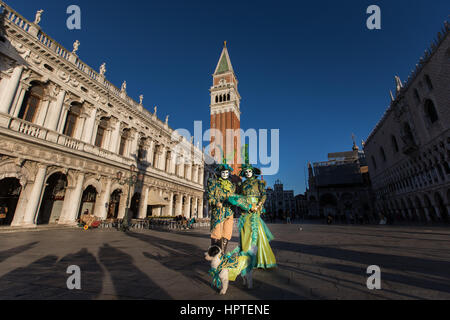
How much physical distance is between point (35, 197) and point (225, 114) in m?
42.7

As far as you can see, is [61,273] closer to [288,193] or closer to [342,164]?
[342,164]

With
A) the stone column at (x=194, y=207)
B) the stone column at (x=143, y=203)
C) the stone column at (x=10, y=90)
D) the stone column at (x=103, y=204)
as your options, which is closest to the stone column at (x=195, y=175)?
the stone column at (x=194, y=207)

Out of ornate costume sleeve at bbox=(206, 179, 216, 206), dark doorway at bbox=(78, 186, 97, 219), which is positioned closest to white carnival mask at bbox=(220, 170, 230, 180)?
ornate costume sleeve at bbox=(206, 179, 216, 206)

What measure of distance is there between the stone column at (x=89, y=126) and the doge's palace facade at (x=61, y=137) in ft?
0.21

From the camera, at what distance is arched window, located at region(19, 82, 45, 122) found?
11.9m

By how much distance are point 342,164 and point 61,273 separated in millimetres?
64908

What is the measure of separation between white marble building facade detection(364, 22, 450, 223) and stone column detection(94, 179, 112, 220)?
31499 millimetres

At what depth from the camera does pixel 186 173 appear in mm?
29406

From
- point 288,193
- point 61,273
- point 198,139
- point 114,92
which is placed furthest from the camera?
point 288,193

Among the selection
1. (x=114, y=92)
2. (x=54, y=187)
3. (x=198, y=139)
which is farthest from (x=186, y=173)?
(x=54, y=187)

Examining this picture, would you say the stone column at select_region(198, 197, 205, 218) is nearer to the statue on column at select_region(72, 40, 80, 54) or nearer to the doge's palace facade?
the doge's palace facade

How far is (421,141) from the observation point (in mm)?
23266

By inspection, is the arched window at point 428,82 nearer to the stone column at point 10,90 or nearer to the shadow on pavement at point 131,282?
the shadow on pavement at point 131,282

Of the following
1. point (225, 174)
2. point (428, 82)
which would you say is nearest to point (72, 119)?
point (225, 174)
